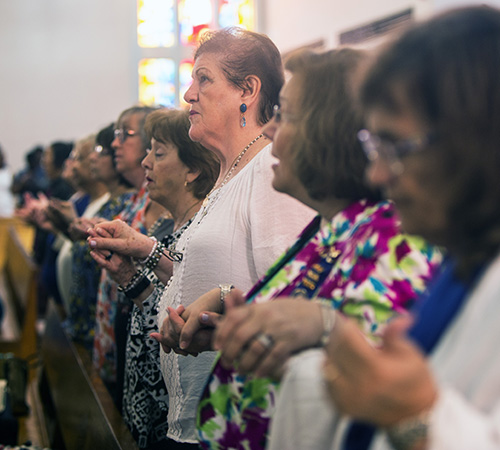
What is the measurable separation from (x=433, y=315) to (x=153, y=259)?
1.48m

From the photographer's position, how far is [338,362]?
88cm

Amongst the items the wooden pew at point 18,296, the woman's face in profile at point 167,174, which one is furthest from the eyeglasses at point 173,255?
the wooden pew at point 18,296

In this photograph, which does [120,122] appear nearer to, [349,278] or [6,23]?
[349,278]

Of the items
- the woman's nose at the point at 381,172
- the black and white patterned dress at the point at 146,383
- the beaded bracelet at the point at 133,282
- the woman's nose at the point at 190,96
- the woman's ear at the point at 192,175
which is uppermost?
the woman's nose at the point at 381,172

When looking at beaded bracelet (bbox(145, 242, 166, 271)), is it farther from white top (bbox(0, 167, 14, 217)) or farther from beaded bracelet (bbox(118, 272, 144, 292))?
white top (bbox(0, 167, 14, 217))

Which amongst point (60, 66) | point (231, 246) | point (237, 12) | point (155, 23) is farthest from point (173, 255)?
point (60, 66)

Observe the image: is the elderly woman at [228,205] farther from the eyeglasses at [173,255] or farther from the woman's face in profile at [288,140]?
the woman's face in profile at [288,140]

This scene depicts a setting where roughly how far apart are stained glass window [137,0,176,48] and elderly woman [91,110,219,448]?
10310 mm

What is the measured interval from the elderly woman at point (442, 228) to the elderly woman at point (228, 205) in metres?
0.85

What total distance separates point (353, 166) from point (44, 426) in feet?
12.1

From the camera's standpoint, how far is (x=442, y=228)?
0.89 metres

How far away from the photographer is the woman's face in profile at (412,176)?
2.88 feet

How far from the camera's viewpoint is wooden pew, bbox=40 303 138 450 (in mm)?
2314

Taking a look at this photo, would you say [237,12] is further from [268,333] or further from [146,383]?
[268,333]
